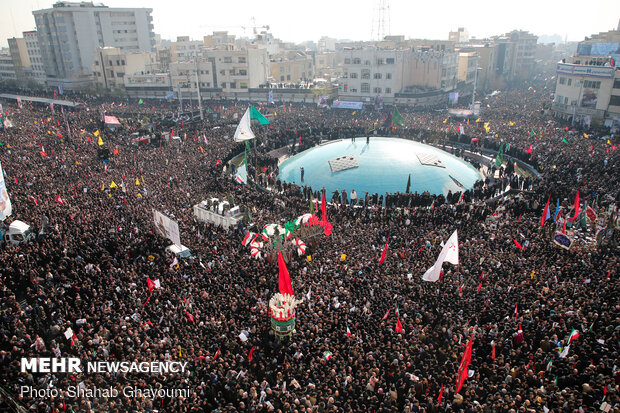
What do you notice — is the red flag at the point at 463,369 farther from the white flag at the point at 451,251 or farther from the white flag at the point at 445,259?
the white flag at the point at 451,251

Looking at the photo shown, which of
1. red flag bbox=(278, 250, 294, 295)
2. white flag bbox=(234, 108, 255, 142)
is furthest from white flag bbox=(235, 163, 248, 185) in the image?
red flag bbox=(278, 250, 294, 295)

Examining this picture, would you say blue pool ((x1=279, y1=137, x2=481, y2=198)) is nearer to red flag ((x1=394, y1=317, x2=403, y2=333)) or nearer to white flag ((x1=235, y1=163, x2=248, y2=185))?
white flag ((x1=235, y1=163, x2=248, y2=185))

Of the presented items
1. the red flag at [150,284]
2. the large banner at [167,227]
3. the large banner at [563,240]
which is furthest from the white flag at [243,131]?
the large banner at [563,240]

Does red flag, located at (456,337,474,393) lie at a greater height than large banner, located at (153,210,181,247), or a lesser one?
lesser

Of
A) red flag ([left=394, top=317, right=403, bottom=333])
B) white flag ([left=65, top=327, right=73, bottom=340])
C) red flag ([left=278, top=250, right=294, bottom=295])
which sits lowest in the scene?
red flag ([left=394, top=317, right=403, bottom=333])

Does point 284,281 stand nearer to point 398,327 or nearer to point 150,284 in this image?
point 398,327

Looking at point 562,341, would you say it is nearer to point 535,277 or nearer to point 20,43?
point 535,277
